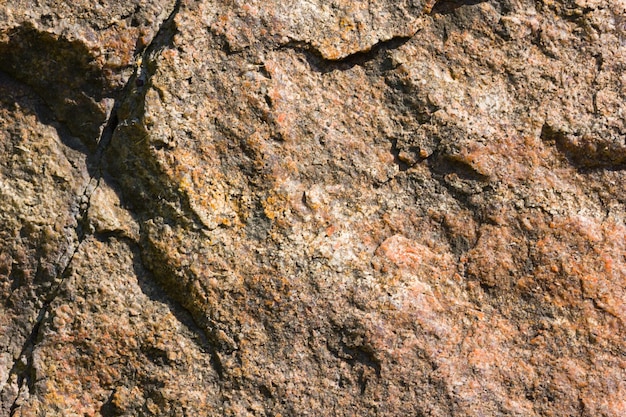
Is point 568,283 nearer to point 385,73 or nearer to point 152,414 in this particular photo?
point 385,73

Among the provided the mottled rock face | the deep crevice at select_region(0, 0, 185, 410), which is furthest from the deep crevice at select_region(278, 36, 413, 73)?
the deep crevice at select_region(0, 0, 185, 410)

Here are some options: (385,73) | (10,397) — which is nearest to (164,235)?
(10,397)

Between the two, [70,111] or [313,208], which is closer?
[313,208]

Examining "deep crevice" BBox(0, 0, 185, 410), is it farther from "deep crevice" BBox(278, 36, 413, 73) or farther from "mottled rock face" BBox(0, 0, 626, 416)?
"deep crevice" BBox(278, 36, 413, 73)

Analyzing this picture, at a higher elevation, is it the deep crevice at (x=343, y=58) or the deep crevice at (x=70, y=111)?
the deep crevice at (x=343, y=58)

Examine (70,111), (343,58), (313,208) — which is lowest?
(70,111)

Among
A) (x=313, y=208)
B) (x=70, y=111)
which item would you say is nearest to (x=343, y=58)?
(x=313, y=208)

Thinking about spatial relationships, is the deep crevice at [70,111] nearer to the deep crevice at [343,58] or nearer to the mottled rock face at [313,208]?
the mottled rock face at [313,208]

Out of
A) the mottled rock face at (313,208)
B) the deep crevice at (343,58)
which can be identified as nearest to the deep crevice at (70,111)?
the mottled rock face at (313,208)

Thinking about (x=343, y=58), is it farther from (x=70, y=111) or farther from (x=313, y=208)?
(x=70, y=111)
